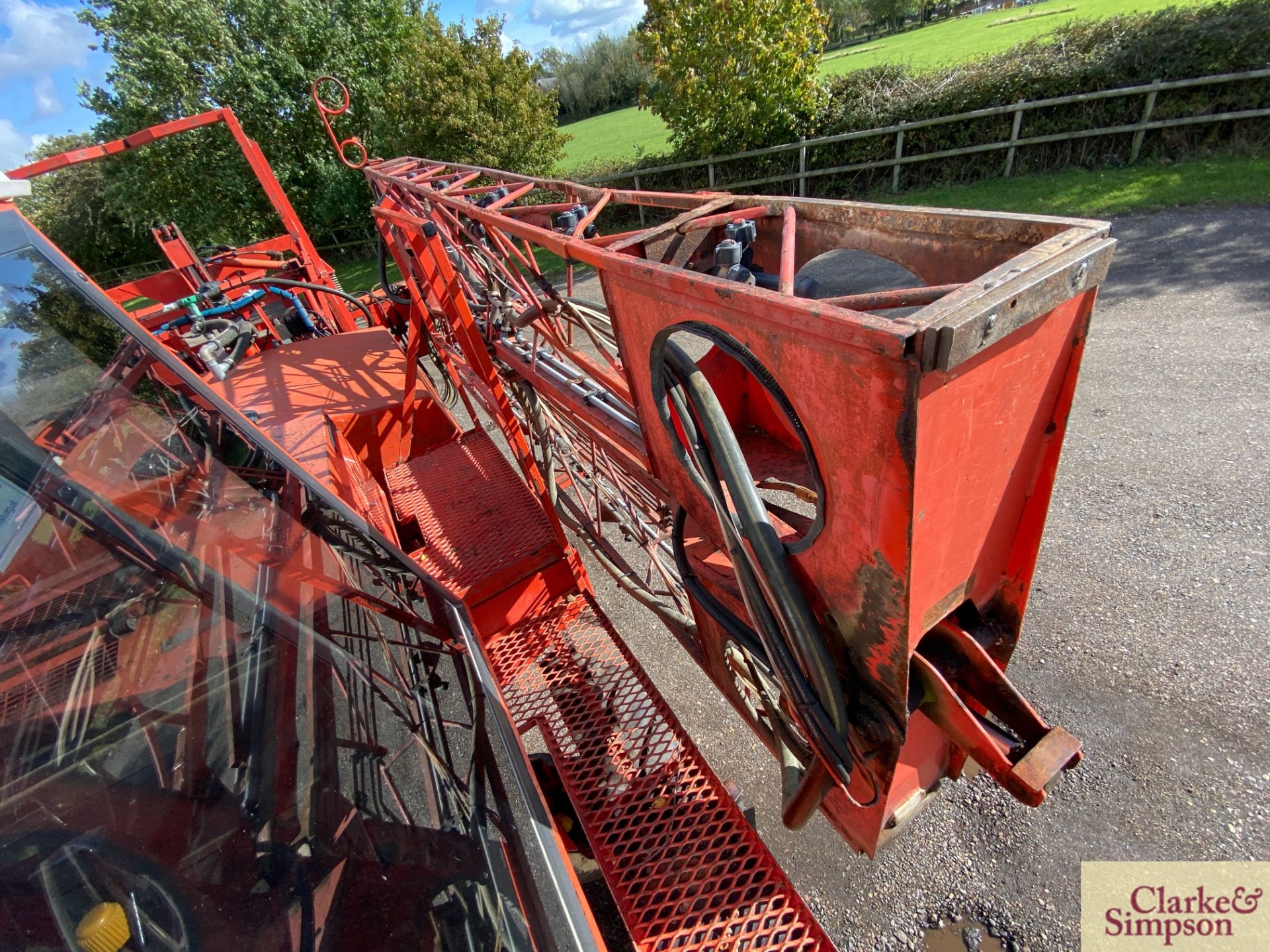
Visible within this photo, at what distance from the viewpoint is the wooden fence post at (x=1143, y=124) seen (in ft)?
29.6

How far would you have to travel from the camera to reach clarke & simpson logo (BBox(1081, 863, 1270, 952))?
215 centimetres

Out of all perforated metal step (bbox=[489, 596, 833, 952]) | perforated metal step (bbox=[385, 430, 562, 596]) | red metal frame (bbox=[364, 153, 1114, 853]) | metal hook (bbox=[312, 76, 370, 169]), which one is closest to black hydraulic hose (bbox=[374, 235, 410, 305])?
metal hook (bbox=[312, 76, 370, 169])

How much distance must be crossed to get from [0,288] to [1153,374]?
7250 mm

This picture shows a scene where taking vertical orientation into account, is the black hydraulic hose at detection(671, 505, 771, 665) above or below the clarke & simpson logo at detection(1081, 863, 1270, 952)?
above

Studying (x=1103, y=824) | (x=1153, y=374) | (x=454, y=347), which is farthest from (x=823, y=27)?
(x=1103, y=824)

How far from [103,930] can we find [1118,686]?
386cm

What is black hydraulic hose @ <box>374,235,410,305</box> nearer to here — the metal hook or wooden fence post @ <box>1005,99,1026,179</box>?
the metal hook

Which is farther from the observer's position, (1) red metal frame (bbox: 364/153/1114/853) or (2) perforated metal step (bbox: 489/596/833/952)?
(2) perforated metal step (bbox: 489/596/833/952)

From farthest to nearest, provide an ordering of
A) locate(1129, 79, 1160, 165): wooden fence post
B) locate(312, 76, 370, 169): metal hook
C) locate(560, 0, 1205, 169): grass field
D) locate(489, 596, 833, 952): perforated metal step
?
1. locate(560, 0, 1205, 169): grass field
2. locate(1129, 79, 1160, 165): wooden fence post
3. locate(312, 76, 370, 169): metal hook
4. locate(489, 596, 833, 952): perforated metal step

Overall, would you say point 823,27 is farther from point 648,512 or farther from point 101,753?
point 101,753

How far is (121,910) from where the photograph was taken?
2.84 feet

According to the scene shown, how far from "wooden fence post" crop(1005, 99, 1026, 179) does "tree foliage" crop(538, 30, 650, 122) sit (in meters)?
45.5

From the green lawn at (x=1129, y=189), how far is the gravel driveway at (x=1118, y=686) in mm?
4221

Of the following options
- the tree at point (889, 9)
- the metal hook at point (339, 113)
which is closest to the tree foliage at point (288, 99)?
the metal hook at point (339, 113)
